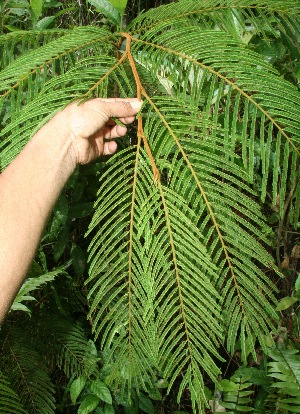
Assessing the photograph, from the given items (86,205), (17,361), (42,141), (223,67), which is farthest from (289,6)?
(17,361)

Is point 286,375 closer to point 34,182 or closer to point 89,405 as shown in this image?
point 89,405

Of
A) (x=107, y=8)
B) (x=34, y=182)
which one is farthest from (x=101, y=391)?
(x=107, y=8)

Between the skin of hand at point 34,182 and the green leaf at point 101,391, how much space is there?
3.38ft

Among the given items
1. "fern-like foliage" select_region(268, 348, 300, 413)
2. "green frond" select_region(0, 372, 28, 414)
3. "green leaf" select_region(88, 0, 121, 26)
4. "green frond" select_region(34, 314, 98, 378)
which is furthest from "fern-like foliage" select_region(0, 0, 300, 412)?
"green frond" select_region(34, 314, 98, 378)

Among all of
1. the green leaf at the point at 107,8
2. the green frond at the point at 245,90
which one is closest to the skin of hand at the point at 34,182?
the green frond at the point at 245,90

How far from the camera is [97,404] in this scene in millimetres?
1623

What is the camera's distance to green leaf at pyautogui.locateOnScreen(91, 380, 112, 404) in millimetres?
1573

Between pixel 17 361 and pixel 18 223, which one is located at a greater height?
pixel 18 223

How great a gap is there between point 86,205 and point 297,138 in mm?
951

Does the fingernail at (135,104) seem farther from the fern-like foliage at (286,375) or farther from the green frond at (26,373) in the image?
the green frond at (26,373)

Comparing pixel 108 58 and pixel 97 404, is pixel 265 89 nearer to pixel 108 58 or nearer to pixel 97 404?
pixel 108 58

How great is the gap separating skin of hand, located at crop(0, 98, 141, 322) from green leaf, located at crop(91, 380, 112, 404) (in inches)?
40.5

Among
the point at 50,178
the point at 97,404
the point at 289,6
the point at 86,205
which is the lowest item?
the point at 97,404

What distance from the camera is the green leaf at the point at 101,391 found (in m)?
1.57
